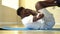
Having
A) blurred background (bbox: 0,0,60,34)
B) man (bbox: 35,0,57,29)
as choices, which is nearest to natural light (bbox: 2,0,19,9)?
blurred background (bbox: 0,0,60,34)

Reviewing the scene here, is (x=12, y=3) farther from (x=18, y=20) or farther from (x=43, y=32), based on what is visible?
(x=43, y=32)

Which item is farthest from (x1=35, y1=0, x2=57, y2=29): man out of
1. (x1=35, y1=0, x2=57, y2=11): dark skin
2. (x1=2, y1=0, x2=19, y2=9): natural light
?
(x1=2, y1=0, x2=19, y2=9): natural light

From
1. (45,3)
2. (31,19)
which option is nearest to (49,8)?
(45,3)

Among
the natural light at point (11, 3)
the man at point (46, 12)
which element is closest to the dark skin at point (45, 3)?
the man at point (46, 12)

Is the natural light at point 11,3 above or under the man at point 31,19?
above

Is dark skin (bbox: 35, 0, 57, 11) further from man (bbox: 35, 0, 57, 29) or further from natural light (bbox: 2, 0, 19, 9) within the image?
natural light (bbox: 2, 0, 19, 9)

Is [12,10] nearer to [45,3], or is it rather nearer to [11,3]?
[11,3]

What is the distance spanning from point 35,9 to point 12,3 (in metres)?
0.22

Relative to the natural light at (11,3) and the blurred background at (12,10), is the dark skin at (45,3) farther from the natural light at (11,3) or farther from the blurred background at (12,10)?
the natural light at (11,3)

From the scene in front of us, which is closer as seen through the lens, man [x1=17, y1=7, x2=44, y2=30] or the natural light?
man [x1=17, y1=7, x2=44, y2=30]

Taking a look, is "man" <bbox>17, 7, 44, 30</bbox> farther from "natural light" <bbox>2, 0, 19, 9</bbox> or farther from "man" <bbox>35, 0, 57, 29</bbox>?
"natural light" <bbox>2, 0, 19, 9</bbox>

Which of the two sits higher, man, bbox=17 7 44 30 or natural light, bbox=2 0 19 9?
natural light, bbox=2 0 19 9

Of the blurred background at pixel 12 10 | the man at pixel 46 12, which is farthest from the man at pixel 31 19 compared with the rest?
the blurred background at pixel 12 10

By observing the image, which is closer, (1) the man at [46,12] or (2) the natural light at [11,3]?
(1) the man at [46,12]
